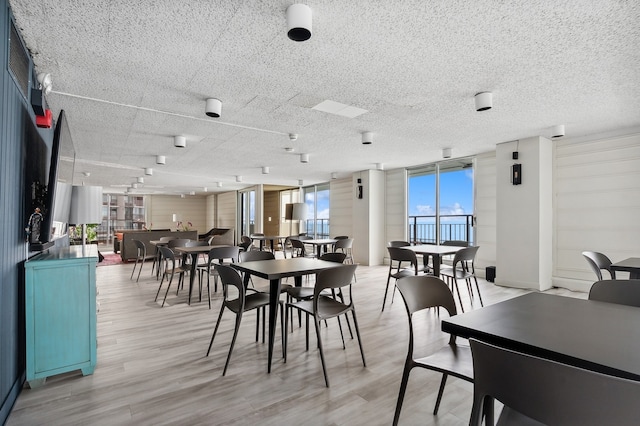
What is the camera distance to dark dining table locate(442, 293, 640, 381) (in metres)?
1.06

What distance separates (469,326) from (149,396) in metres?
2.11

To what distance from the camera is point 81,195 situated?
295 cm

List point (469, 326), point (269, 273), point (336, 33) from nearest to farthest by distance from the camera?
point (469, 326), point (336, 33), point (269, 273)

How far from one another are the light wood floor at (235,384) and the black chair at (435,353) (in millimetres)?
337

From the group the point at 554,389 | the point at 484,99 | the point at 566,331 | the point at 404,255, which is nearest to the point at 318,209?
the point at 404,255

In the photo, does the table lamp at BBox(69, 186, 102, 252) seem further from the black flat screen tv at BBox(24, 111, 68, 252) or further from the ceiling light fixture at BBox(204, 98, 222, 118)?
the ceiling light fixture at BBox(204, 98, 222, 118)

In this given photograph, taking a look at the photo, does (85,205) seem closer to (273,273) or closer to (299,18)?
(273,273)

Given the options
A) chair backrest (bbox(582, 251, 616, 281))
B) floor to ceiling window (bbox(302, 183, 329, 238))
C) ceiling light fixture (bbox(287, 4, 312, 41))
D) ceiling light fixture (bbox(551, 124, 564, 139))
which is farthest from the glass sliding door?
ceiling light fixture (bbox(287, 4, 312, 41))

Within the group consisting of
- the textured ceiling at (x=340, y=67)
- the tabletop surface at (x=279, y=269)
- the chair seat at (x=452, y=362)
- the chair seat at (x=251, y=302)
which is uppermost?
the textured ceiling at (x=340, y=67)

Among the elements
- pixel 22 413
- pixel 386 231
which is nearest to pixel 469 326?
pixel 22 413

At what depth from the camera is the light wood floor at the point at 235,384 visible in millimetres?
2002

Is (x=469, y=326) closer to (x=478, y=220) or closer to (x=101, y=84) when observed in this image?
(x=101, y=84)

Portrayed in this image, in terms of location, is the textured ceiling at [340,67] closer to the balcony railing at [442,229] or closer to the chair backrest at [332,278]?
the chair backrest at [332,278]

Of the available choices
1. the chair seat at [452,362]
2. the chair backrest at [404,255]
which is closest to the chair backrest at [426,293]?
the chair seat at [452,362]
